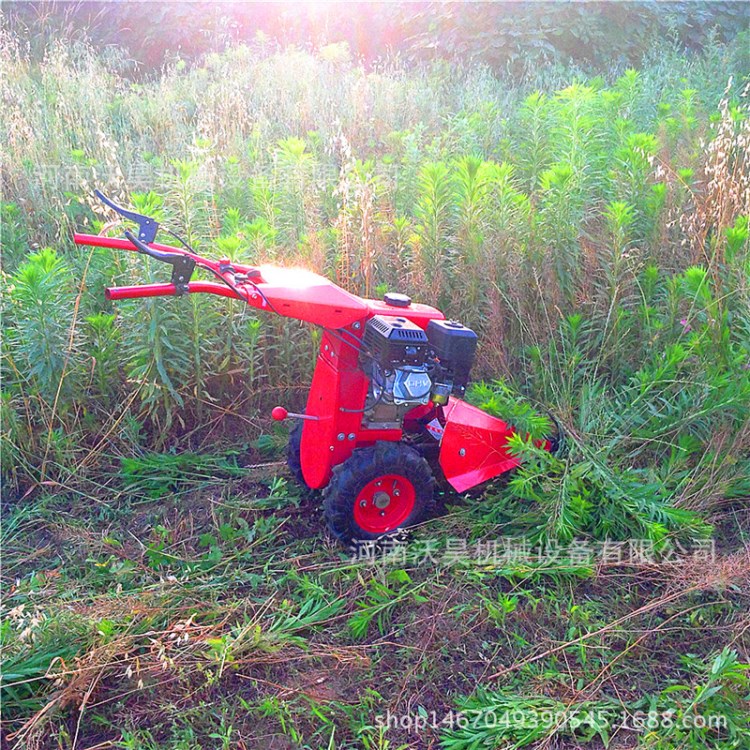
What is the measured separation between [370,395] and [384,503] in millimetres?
431

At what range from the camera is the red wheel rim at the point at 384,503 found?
2.79 metres

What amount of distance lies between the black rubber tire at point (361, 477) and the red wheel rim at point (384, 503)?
1.2 inches

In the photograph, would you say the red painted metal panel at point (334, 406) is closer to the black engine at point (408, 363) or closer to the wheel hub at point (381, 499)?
the black engine at point (408, 363)

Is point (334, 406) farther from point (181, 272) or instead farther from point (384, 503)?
point (181, 272)

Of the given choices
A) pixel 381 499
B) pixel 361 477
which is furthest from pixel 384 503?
pixel 361 477

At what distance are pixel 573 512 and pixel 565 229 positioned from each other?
1593 mm

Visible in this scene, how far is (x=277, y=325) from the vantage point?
3.58 m

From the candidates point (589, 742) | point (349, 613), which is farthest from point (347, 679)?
point (589, 742)

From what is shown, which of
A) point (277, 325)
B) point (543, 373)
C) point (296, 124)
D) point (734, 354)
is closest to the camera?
point (734, 354)

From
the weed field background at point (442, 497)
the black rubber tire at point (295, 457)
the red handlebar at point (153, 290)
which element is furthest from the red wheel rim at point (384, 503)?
the red handlebar at point (153, 290)

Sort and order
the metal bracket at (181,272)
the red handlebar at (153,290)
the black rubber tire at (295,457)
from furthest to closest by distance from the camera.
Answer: the black rubber tire at (295,457)
the metal bracket at (181,272)
the red handlebar at (153,290)

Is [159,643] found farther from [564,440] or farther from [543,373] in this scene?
[543,373]

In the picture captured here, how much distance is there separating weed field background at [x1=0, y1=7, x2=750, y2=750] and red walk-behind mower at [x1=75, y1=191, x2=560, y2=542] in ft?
0.50

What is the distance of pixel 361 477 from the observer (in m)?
2.69
